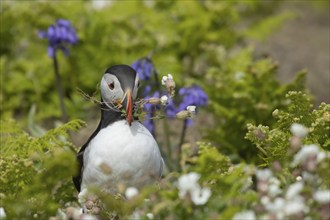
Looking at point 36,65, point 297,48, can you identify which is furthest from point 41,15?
point 297,48

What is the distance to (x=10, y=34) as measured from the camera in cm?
800

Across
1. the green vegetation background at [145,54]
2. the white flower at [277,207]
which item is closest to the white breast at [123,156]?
the white flower at [277,207]

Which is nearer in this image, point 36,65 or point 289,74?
point 36,65

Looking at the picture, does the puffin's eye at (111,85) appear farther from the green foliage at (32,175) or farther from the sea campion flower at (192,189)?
the sea campion flower at (192,189)

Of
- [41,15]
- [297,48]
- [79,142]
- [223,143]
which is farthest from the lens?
[297,48]

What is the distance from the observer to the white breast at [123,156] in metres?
3.89

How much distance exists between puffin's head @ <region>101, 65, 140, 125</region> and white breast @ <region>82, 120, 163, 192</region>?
4.8 inches

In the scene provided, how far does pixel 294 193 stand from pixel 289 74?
549 centimetres

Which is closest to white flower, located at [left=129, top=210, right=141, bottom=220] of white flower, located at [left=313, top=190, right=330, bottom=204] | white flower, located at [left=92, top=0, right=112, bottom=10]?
white flower, located at [left=313, top=190, right=330, bottom=204]

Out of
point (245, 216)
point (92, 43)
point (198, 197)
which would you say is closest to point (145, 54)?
point (92, 43)

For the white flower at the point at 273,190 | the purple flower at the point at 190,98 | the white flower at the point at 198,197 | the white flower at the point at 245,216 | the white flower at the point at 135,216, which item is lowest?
the white flower at the point at 135,216

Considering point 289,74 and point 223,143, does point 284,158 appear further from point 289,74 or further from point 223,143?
point 289,74

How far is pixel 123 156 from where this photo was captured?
3.88 m

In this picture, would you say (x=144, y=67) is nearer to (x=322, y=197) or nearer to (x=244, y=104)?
(x=244, y=104)
